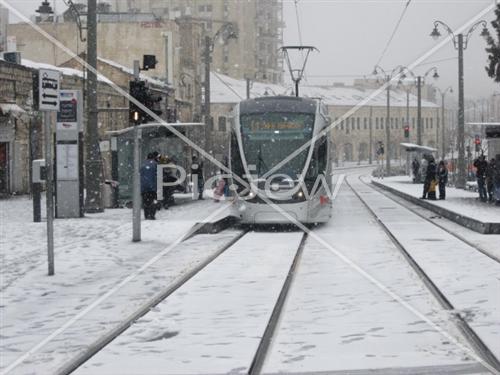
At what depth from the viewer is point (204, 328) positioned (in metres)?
8.67

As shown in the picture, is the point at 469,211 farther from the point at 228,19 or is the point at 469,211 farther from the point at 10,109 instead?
the point at 228,19

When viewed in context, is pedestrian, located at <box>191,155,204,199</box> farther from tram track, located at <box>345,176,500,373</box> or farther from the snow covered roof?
the snow covered roof

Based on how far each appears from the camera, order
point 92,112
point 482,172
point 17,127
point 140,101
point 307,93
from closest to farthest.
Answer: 1. point 140,101
2. point 92,112
3. point 482,172
4. point 17,127
5. point 307,93

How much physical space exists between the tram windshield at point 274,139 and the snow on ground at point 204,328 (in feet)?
23.9

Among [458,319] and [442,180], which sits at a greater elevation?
[442,180]

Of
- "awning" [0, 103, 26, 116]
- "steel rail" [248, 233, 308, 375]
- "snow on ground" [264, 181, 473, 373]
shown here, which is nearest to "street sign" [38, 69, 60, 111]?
"steel rail" [248, 233, 308, 375]

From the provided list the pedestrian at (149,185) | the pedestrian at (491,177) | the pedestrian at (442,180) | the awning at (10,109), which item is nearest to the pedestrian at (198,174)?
the awning at (10,109)

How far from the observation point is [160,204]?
1088 inches

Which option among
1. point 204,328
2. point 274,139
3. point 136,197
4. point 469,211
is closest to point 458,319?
point 204,328

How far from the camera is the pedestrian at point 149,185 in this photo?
68.9 feet

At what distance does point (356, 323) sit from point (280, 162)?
40.5 ft

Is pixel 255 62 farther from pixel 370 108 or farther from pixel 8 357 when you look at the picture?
pixel 8 357

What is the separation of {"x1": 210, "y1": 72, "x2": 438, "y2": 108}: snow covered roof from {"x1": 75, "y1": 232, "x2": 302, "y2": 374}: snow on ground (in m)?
74.2

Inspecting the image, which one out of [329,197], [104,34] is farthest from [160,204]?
[104,34]
